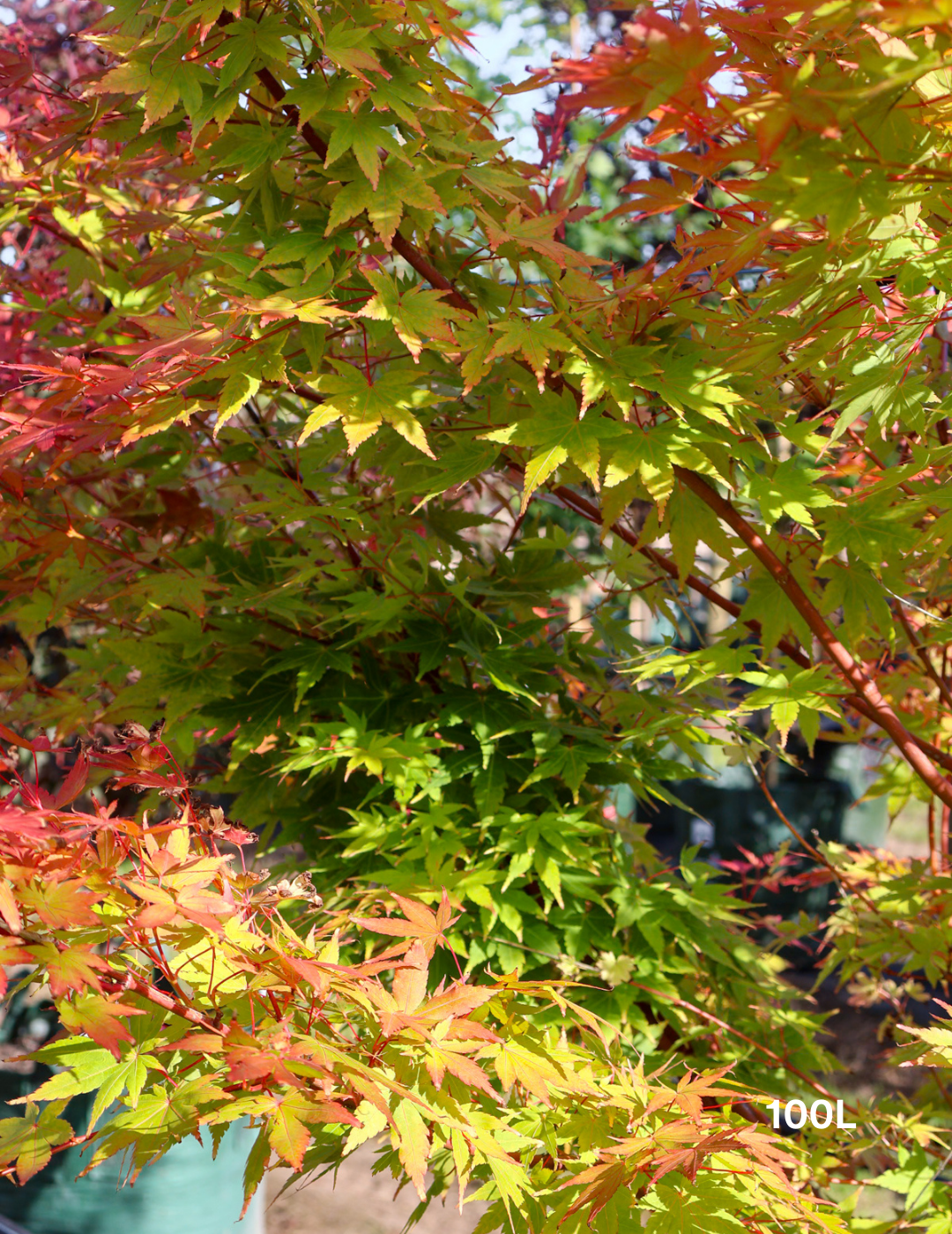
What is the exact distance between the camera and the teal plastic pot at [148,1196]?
2.63 m

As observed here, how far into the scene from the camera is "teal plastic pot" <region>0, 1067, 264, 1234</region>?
263 cm

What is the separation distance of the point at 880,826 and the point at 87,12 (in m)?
5.83

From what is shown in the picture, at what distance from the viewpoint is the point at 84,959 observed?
2.50 feet

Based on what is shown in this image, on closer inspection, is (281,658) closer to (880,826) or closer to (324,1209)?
(324,1209)

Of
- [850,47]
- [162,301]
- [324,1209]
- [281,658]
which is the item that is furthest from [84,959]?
[324,1209]

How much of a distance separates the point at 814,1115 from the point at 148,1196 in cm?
205

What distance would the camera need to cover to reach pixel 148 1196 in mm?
2621

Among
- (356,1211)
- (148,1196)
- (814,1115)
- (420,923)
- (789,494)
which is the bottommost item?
(356,1211)

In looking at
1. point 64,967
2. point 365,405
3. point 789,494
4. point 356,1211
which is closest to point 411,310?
point 365,405

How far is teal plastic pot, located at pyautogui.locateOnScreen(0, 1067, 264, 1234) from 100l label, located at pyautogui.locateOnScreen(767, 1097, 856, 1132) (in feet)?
5.80

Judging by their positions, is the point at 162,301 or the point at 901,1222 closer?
the point at 901,1222

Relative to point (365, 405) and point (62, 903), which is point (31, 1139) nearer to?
point (62, 903)

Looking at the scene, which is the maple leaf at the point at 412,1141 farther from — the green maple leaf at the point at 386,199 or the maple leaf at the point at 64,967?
the green maple leaf at the point at 386,199

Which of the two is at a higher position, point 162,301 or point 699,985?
point 162,301
